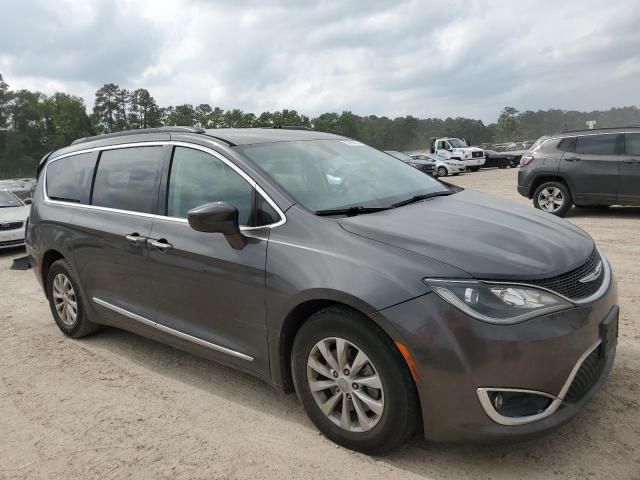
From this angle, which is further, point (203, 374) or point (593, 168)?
point (593, 168)

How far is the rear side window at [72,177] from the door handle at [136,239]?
905 mm

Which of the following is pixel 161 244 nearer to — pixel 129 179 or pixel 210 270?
pixel 210 270

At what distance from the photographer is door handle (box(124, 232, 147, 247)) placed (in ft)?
12.1

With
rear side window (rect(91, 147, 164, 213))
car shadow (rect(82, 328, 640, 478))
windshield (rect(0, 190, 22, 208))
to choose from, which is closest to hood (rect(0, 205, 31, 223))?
windshield (rect(0, 190, 22, 208))

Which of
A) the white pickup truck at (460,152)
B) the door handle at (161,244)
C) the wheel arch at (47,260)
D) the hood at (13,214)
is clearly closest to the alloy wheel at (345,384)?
the door handle at (161,244)

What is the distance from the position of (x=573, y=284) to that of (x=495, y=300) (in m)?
0.51

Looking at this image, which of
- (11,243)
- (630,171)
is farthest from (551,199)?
(11,243)

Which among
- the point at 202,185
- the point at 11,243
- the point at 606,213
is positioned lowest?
the point at 11,243

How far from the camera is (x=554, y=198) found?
407 inches

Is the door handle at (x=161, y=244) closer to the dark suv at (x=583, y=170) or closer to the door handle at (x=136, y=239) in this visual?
the door handle at (x=136, y=239)

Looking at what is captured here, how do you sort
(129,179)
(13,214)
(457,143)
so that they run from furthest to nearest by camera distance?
1. (457,143)
2. (13,214)
3. (129,179)

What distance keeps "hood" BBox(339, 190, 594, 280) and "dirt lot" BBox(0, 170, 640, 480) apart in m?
0.94

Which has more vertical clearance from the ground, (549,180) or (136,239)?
(136,239)

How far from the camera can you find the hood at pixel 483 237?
8.34ft
